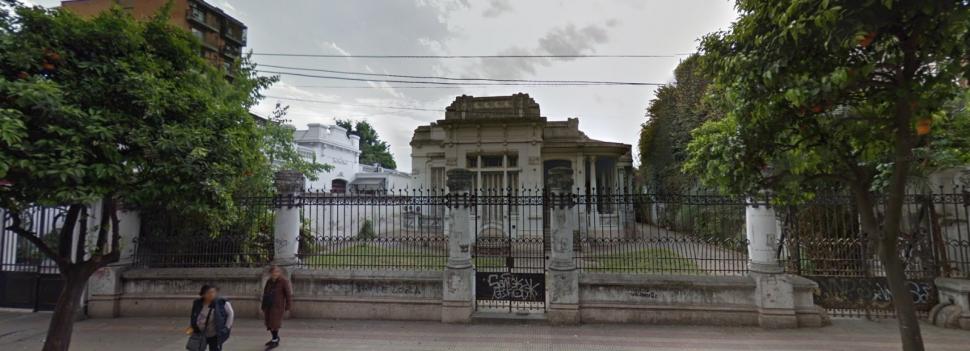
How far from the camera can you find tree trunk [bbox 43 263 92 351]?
195 inches

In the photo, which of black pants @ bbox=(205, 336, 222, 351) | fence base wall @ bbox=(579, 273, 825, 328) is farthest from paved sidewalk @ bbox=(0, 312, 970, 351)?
black pants @ bbox=(205, 336, 222, 351)

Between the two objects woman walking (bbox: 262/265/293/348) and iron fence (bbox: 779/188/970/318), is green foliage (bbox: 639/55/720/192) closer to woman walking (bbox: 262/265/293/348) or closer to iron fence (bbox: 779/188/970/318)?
iron fence (bbox: 779/188/970/318)

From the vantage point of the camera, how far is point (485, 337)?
6633 millimetres

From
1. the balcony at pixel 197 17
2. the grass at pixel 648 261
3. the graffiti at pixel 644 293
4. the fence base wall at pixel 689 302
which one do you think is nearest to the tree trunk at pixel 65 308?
the fence base wall at pixel 689 302

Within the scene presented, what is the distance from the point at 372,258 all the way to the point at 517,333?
345 centimetres

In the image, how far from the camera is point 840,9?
3.03 metres

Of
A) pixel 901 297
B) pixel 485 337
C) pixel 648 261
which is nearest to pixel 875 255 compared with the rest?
pixel 648 261

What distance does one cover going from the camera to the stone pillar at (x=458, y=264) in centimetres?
732

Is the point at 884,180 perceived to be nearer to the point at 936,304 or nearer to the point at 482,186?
the point at 936,304

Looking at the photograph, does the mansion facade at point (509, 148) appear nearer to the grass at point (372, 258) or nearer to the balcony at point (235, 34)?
the grass at point (372, 258)

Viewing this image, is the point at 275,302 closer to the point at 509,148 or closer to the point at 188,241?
the point at 188,241

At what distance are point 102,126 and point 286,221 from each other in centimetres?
376

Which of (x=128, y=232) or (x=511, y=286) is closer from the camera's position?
(x=511, y=286)

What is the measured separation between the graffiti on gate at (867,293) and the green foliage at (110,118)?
34.1 ft
